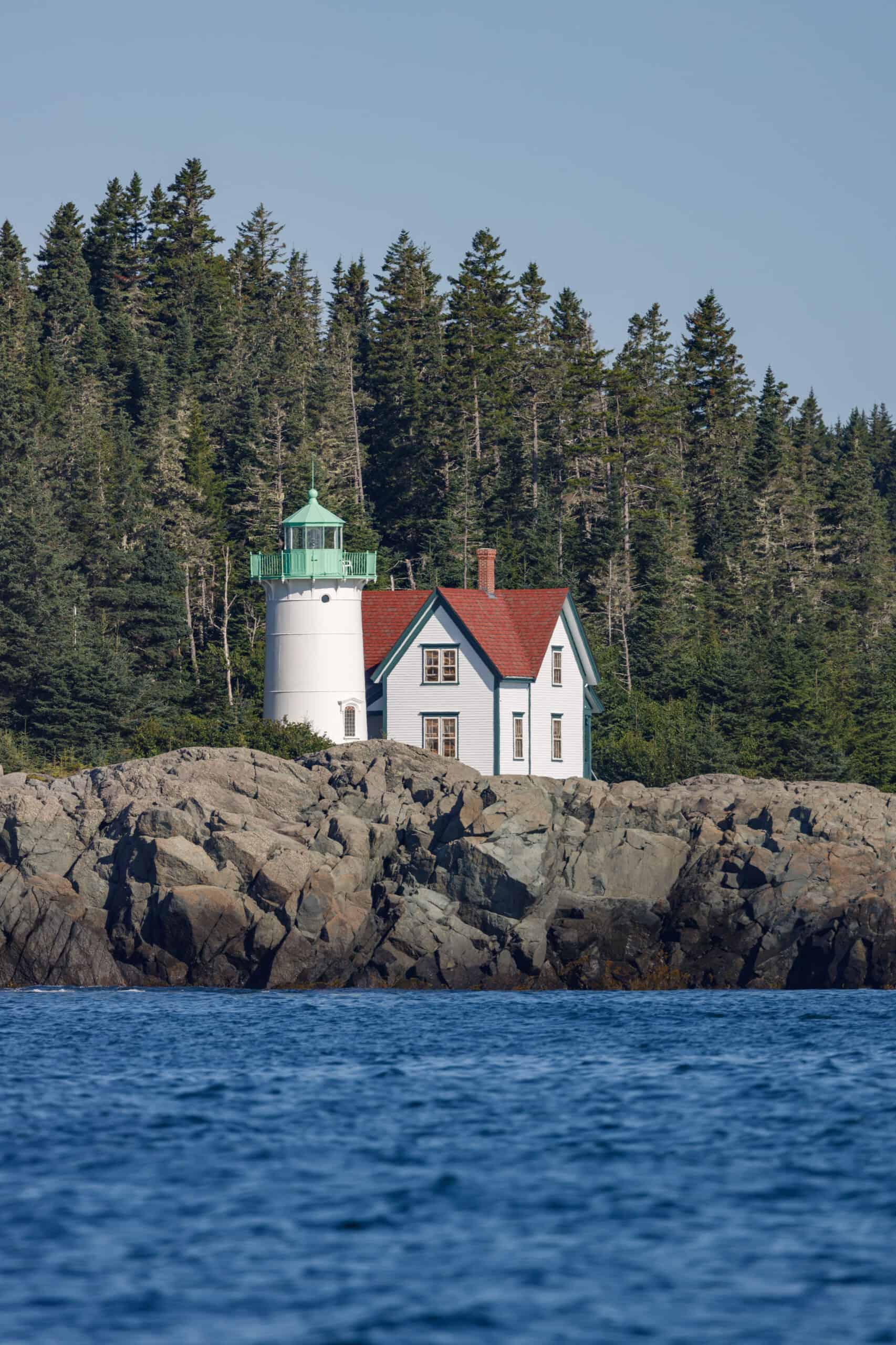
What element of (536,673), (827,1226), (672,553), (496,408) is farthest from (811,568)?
(827,1226)

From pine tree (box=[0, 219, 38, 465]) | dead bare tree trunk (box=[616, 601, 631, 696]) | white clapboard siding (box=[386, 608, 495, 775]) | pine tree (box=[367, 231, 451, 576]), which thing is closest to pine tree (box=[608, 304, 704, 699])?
dead bare tree trunk (box=[616, 601, 631, 696])

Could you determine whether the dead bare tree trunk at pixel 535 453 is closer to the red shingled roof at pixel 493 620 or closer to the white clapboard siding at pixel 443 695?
the red shingled roof at pixel 493 620

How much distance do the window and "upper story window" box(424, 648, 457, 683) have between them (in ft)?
→ 3.31

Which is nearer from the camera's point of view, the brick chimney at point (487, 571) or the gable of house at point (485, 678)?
the gable of house at point (485, 678)

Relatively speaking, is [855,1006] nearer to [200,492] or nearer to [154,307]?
[200,492]

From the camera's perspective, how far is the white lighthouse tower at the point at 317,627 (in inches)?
1826

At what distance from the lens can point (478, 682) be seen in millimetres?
46438

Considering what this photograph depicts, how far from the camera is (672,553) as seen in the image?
7369 centimetres

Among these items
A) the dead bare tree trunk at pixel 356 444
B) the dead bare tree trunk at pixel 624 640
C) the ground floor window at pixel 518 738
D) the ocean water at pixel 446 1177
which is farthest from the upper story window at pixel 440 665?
the dead bare tree trunk at pixel 356 444

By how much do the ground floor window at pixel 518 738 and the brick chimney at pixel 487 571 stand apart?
422 centimetres

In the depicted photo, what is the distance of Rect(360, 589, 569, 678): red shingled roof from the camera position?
46812mm

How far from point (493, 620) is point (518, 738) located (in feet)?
11.4

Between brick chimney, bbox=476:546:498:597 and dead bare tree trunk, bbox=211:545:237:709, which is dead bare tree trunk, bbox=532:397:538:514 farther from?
brick chimney, bbox=476:546:498:597

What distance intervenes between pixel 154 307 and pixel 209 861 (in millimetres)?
64192
